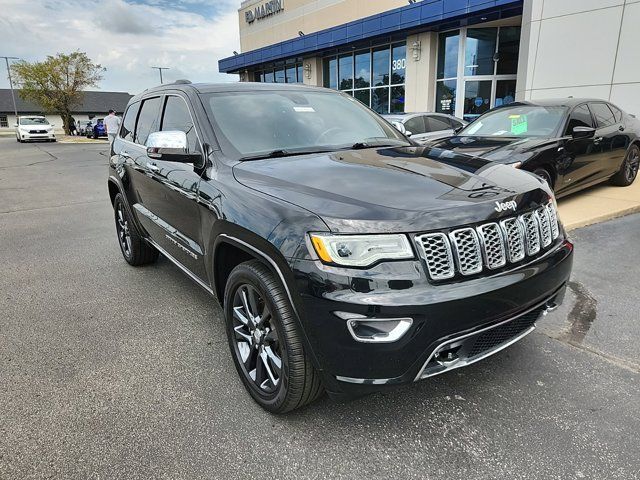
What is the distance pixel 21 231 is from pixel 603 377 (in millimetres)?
7482

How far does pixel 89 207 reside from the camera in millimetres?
8688

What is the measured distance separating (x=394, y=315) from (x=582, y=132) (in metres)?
5.59

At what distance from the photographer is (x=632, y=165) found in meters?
7.97

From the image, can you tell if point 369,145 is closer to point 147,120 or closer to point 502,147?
point 147,120

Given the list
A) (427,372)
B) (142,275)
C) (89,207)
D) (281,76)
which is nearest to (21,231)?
(89,207)

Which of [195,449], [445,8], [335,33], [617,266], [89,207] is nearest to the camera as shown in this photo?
[195,449]

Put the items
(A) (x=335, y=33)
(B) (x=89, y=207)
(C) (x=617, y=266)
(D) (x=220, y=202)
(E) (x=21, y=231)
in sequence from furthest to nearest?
(A) (x=335, y=33) < (B) (x=89, y=207) < (E) (x=21, y=231) < (C) (x=617, y=266) < (D) (x=220, y=202)

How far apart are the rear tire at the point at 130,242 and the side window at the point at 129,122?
2.09ft

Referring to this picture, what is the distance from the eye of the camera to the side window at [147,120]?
13.3ft

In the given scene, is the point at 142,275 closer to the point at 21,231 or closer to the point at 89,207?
the point at 21,231

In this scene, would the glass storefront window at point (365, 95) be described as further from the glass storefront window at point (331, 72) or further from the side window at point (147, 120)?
the side window at point (147, 120)

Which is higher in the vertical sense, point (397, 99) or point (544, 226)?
point (397, 99)

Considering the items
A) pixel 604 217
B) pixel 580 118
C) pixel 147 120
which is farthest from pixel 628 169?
pixel 147 120

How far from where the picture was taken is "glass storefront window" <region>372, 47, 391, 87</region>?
20.9 meters
